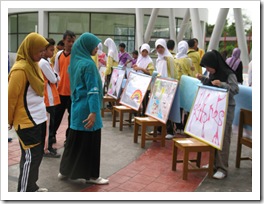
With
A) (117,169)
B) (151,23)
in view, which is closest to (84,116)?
(117,169)

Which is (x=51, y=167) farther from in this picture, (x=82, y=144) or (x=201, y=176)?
(x=201, y=176)

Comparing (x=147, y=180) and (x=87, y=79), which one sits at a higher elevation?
Result: (x=87, y=79)

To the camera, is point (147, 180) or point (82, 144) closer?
point (82, 144)

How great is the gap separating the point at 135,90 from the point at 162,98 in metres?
1.03

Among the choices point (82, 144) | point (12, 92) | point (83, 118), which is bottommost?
point (82, 144)

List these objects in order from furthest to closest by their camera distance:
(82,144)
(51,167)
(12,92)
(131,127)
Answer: (131,127) → (51,167) → (82,144) → (12,92)

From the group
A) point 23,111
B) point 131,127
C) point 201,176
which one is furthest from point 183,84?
point 23,111

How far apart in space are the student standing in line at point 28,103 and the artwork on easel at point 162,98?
2.64m

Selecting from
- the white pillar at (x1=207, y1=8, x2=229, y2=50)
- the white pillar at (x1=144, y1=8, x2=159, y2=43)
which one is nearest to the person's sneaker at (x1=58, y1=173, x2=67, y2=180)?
the white pillar at (x1=207, y1=8, x2=229, y2=50)

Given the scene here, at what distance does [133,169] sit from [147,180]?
1.44 feet

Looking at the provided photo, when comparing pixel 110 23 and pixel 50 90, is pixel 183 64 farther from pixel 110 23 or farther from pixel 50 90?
pixel 110 23

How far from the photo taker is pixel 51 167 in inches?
183

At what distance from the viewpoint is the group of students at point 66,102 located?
3314mm

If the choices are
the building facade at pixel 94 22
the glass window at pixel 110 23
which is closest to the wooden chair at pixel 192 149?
the building facade at pixel 94 22
